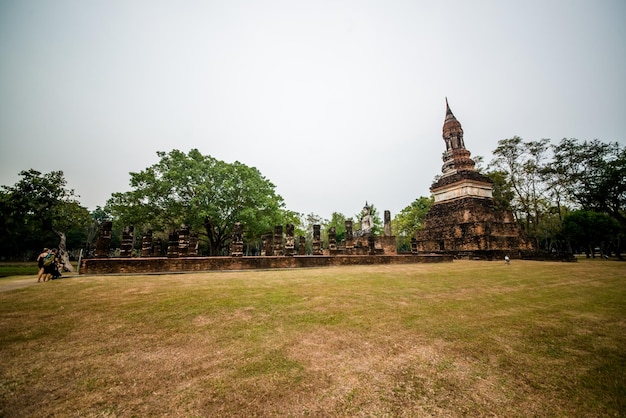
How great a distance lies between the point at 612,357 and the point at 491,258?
1858cm

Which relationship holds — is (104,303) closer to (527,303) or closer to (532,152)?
(527,303)

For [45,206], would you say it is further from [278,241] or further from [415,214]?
[415,214]

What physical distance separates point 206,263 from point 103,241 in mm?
5079

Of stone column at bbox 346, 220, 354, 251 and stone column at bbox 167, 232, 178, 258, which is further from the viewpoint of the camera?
stone column at bbox 346, 220, 354, 251

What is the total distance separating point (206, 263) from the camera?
40.2 feet

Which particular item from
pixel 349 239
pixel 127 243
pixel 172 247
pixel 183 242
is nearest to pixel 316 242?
pixel 349 239

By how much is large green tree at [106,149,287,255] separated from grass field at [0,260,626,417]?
1538 centimetres

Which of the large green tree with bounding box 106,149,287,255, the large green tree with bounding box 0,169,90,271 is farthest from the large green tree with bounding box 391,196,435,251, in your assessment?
the large green tree with bounding box 0,169,90,271

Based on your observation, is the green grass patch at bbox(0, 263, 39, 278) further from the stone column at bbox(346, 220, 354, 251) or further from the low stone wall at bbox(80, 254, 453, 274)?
the stone column at bbox(346, 220, 354, 251)

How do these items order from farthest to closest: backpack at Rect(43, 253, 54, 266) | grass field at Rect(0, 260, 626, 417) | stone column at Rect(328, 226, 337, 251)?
stone column at Rect(328, 226, 337, 251) < backpack at Rect(43, 253, 54, 266) < grass field at Rect(0, 260, 626, 417)

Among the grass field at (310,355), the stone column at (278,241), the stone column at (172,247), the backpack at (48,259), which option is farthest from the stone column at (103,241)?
the stone column at (278,241)

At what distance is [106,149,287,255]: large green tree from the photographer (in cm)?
2128

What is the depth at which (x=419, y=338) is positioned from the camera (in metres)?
4.17

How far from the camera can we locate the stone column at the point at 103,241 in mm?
12102
